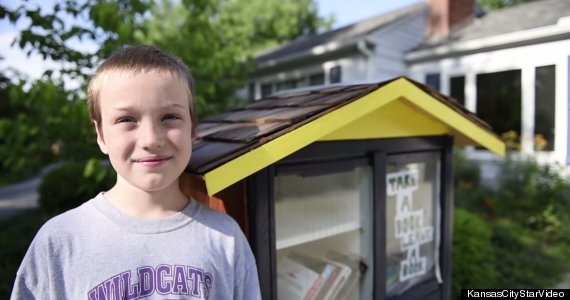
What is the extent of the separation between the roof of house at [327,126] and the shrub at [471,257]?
1615 mm

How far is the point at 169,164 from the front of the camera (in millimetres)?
1134

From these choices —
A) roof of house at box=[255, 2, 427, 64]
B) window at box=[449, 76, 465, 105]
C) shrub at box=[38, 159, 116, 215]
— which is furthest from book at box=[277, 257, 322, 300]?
roof of house at box=[255, 2, 427, 64]

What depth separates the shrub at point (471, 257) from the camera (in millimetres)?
3453

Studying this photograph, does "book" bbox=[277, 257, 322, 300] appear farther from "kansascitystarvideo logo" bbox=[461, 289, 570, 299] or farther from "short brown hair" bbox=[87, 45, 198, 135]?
"short brown hair" bbox=[87, 45, 198, 135]

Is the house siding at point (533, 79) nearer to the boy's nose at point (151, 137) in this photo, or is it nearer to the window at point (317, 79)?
the boy's nose at point (151, 137)

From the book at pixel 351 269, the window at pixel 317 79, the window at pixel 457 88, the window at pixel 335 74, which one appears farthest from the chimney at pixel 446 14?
the book at pixel 351 269

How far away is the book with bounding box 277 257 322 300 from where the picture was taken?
1884mm

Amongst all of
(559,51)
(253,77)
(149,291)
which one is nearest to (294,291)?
(149,291)

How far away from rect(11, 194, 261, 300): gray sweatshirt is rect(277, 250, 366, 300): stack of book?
72cm

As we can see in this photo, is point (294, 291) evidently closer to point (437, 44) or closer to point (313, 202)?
point (313, 202)

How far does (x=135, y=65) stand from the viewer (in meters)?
1.12

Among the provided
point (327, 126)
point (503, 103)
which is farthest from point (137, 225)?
point (503, 103)

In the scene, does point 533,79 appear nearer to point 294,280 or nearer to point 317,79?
point 294,280

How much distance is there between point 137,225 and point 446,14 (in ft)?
23.6
